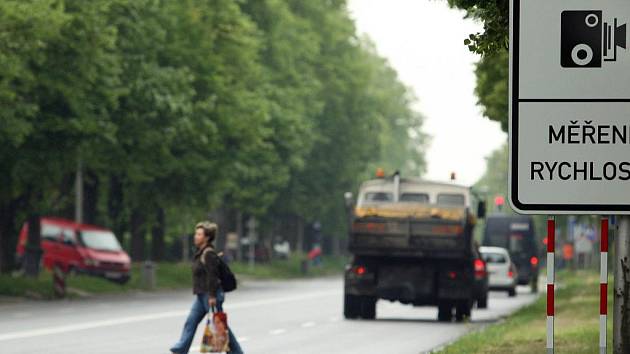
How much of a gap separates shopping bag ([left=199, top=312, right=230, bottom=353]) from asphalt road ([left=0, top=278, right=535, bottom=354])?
3287 millimetres

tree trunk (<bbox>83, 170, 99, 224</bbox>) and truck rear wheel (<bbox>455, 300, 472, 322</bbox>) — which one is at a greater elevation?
tree trunk (<bbox>83, 170, 99, 224</bbox>)

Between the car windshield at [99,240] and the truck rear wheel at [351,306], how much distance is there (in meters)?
18.0

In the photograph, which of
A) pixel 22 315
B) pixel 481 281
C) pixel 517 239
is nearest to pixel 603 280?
pixel 22 315

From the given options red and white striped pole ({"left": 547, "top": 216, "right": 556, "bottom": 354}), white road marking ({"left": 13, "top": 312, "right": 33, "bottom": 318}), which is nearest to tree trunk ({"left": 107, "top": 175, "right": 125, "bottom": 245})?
white road marking ({"left": 13, "top": 312, "right": 33, "bottom": 318})

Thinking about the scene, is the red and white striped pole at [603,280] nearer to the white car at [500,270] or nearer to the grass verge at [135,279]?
the grass verge at [135,279]

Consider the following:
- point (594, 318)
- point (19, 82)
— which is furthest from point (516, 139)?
point (19, 82)

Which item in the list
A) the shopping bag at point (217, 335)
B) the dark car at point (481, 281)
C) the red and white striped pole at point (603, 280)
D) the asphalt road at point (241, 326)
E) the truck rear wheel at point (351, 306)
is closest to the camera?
the red and white striped pole at point (603, 280)

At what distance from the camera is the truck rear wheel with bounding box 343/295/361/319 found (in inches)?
1351

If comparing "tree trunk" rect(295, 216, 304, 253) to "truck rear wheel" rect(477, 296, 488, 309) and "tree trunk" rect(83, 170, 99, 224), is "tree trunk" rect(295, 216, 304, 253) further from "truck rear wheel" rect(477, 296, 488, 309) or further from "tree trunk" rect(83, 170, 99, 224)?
"truck rear wheel" rect(477, 296, 488, 309)

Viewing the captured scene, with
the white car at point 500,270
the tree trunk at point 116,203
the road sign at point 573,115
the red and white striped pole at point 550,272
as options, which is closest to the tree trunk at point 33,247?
the tree trunk at point 116,203

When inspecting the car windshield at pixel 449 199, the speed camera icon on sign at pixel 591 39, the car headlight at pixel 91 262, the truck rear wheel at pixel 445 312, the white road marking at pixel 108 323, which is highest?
the car windshield at pixel 449 199

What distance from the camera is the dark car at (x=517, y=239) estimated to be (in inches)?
2501

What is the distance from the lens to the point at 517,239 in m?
64.8

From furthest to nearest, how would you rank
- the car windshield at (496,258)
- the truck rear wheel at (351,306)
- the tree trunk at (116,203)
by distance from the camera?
1. the tree trunk at (116,203)
2. the car windshield at (496,258)
3. the truck rear wheel at (351,306)
